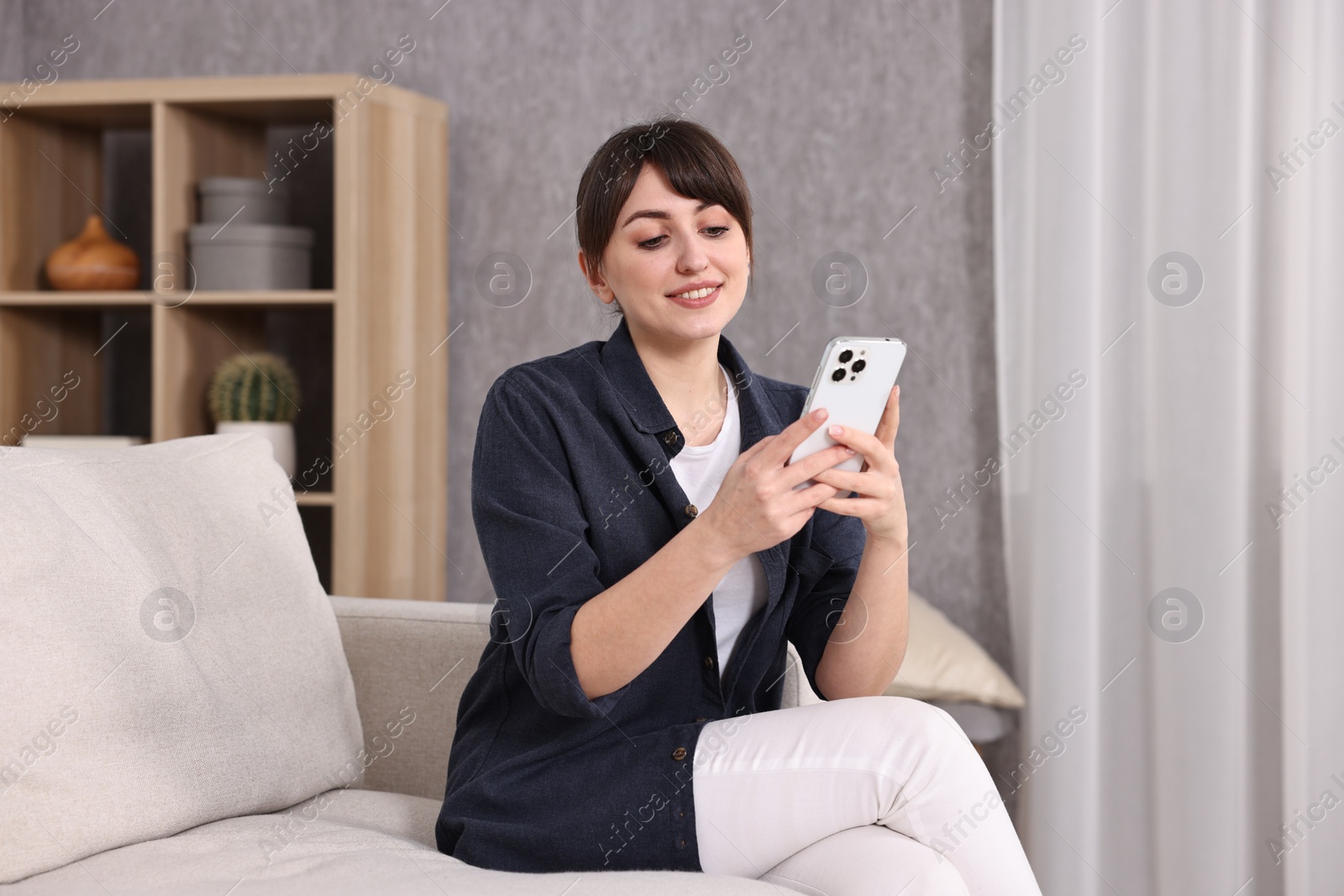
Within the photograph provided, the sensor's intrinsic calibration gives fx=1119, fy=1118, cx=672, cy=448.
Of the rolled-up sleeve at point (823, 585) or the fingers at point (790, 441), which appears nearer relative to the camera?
A: the fingers at point (790, 441)

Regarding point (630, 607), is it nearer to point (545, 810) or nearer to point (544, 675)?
point (544, 675)

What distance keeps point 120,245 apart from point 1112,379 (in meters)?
2.04

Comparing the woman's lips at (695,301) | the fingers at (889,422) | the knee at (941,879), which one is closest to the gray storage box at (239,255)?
the woman's lips at (695,301)

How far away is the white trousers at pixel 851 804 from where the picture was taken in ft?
3.00

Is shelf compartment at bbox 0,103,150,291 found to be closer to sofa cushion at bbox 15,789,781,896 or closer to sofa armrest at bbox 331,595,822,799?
sofa armrest at bbox 331,595,822,799

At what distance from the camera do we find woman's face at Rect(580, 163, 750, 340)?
1066 millimetres

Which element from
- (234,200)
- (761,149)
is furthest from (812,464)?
(234,200)

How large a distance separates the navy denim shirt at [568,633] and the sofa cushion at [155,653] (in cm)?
21

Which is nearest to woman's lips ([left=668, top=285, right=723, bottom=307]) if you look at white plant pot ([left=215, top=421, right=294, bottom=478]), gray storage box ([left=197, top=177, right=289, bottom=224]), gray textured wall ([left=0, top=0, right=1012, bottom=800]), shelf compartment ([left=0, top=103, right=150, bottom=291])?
gray textured wall ([left=0, top=0, right=1012, bottom=800])

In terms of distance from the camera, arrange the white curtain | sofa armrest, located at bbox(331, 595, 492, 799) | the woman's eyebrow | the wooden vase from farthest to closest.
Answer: the wooden vase
the white curtain
sofa armrest, located at bbox(331, 595, 492, 799)
the woman's eyebrow

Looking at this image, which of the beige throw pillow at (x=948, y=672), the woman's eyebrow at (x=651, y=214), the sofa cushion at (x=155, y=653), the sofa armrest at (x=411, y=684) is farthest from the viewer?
the beige throw pillow at (x=948, y=672)

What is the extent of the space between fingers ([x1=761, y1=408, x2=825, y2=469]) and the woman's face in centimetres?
21

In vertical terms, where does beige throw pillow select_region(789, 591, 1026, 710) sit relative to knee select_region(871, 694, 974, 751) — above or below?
below

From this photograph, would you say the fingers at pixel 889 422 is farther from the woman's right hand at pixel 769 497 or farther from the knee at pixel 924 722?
the knee at pixel 924 722
